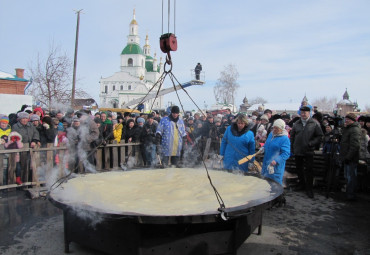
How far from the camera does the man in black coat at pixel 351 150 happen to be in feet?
20.8

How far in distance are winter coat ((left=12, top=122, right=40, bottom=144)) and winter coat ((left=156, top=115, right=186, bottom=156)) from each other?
123 inches

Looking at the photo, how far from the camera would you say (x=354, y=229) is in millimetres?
4840

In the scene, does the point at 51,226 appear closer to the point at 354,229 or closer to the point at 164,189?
the point at 164,189

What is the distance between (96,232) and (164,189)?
113 centimetres

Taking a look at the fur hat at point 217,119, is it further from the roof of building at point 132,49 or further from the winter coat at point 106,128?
the roof of building at point 132,49

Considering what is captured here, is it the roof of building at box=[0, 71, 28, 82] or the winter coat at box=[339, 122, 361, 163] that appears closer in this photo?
the winter coat at box=[339, 122, 361, 163]

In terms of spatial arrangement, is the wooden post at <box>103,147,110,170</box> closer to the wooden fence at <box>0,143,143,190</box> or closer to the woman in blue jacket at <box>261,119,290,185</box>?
the wooden fence at <box>0,143,143,190</box>

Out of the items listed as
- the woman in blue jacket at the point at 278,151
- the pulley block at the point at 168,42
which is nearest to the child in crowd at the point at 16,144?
the pulley block at the point at 168,42

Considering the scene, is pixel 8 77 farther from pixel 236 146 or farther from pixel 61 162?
pixel 236 146

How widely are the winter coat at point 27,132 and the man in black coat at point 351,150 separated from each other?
7251mm

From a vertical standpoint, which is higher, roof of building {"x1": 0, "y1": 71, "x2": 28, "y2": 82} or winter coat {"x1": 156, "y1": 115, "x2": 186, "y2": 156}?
roof of building {"x1": 0, "y1": 71, "x2": 28, "y2": 82}

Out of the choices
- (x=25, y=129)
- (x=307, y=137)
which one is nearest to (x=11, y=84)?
(x=25, y=129)

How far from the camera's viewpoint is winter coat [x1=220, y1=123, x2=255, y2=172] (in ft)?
17.8

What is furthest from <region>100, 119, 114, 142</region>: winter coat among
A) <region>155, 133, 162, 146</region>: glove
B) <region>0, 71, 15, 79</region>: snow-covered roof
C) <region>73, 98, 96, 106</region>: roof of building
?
<region>73, 98, 96, 106</region>: roof of building
